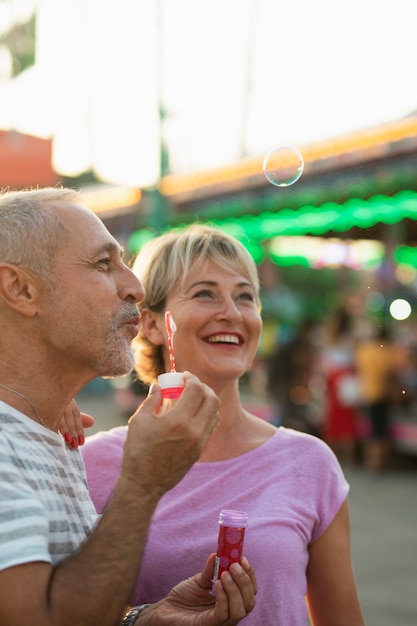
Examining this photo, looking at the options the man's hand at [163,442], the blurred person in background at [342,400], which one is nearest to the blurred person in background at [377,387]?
the blurred person in background at [342,400]

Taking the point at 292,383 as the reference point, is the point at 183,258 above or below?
above

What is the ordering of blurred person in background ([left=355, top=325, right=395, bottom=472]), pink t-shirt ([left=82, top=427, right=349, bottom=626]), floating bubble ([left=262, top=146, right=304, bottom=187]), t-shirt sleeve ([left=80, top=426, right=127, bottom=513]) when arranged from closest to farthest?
pink t-shirt ([left=82, top=427, right=349, bottom=626]) → t-shirt sleeve ([left=80, top=426, right=127, bottom=513]) → floating bubble ([left=262, top=146, right=304, bottom=187]) → blurred person in background ([left=355, top=325, right=395, bottom=472])

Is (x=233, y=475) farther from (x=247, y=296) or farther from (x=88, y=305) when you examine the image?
(x=88, y=305)

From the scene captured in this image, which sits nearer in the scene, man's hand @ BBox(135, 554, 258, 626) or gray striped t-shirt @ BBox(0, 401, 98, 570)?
gray striped t-shirt @ BBox(0, 401, 98, 570)

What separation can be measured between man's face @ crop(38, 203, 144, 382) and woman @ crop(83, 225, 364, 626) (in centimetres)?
55

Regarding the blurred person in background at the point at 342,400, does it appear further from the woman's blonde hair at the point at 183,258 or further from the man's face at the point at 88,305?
the man's face at the point at 88,305

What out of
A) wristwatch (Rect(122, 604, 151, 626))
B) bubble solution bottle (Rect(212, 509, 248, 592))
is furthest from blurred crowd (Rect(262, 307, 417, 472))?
bubble solution bottle (Rect(212, 509, 248, 592))

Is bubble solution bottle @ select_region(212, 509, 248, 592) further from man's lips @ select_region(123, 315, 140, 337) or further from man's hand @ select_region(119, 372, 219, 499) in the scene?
man's lips @ select_region(123, 315, 140, 337)

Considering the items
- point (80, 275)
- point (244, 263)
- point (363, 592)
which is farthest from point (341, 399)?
point (80, 275)

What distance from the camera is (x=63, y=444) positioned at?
1.56m

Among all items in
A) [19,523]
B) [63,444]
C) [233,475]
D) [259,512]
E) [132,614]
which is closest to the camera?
[19,523]

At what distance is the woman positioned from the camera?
1.85m

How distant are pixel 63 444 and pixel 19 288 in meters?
0.33

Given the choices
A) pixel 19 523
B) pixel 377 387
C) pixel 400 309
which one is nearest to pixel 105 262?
pixel 19 523
